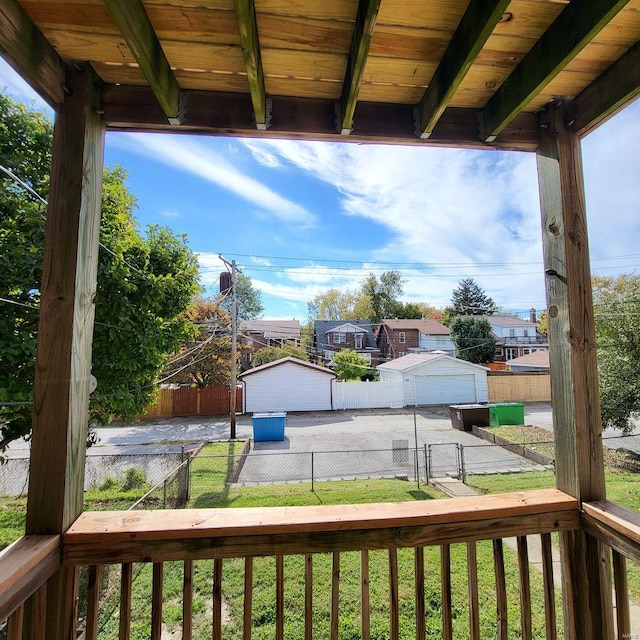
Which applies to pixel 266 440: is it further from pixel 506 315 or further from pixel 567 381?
pixel 506 315

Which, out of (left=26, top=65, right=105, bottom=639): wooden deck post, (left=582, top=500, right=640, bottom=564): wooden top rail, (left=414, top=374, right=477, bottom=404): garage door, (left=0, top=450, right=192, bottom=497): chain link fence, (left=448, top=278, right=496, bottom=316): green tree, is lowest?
(left=0, top=450, right=192, bottom=497): chain link fence

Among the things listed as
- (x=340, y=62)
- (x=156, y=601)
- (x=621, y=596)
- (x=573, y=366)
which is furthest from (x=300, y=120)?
(x=621, y=596)

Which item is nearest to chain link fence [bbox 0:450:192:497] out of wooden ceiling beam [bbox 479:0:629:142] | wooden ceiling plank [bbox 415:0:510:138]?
wooden ceiling plank [bbox 415:0:510:138]

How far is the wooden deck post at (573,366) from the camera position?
1049 mm

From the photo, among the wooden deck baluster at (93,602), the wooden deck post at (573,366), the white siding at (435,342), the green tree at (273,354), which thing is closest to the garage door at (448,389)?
the green tree at (273,354)

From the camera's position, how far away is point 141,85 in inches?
42.9

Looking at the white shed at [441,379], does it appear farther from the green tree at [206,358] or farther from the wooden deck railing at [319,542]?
the wooden deck railing at [319,542]

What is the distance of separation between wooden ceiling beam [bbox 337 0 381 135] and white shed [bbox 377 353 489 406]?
14.0 m

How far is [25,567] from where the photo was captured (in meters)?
0.77

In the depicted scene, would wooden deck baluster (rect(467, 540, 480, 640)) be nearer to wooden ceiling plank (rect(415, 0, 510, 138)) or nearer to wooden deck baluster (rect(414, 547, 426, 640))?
wooden deck baluster (rect(414, 547, 426, 640))

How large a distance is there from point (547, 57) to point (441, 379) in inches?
597

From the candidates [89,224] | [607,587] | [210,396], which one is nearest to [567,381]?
[607,587]

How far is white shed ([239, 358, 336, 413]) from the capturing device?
13586 mm

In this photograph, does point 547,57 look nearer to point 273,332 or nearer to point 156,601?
point 156,601
